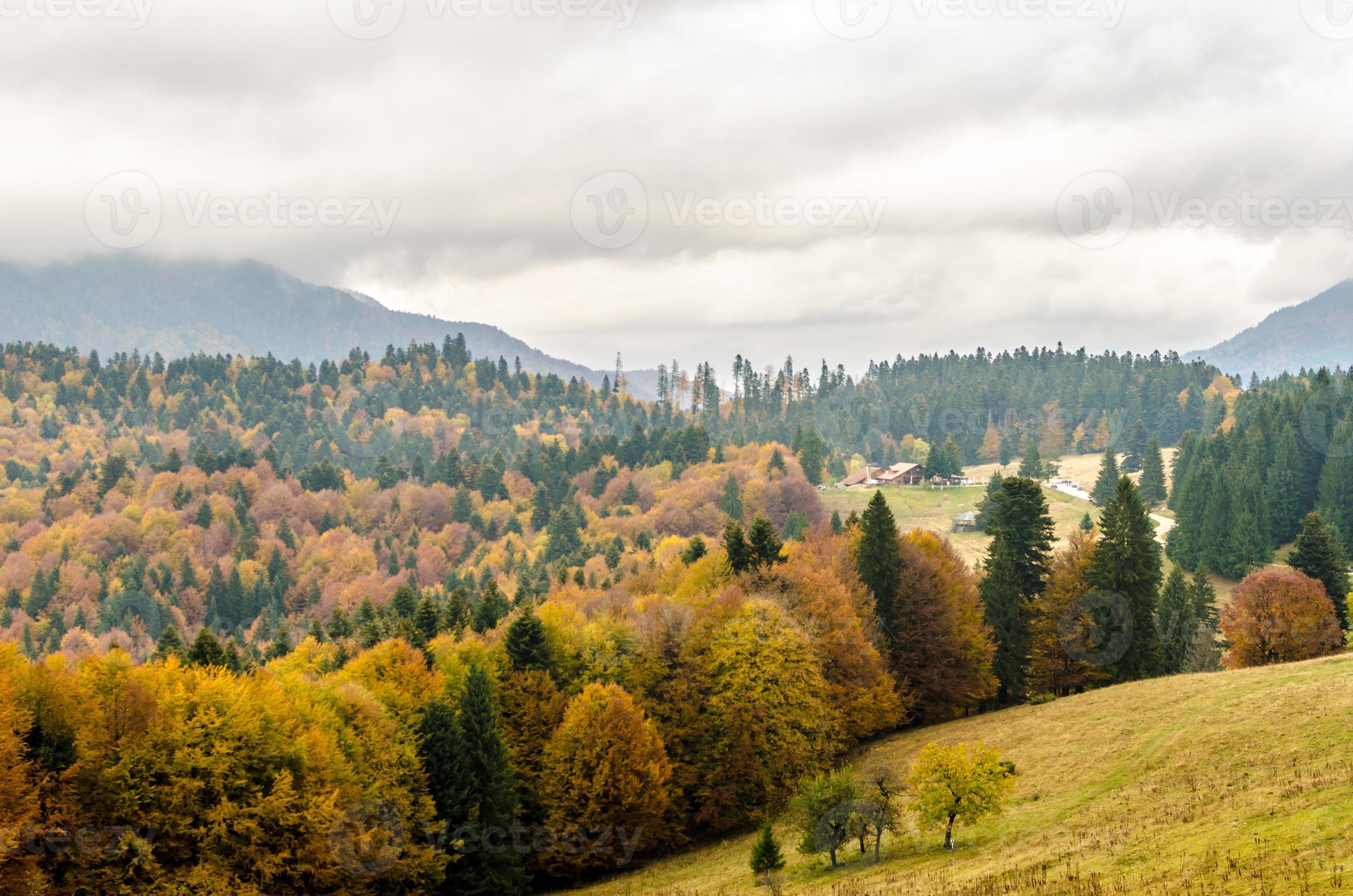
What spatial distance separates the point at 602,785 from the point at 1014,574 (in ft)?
111

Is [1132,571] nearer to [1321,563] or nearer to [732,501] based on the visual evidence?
[1321,563]

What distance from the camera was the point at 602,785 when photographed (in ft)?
160

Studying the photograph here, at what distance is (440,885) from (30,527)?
178 m

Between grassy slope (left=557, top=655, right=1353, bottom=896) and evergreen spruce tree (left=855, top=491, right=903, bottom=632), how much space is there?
14.6 m

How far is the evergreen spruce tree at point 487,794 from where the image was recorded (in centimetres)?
4531

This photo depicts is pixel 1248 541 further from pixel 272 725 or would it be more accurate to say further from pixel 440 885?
pixel 272 725

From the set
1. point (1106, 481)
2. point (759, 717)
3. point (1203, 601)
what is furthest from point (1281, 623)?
point (1106, 481)

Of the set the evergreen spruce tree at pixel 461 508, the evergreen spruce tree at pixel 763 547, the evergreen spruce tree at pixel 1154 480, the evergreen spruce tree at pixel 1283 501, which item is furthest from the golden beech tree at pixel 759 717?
the evergreen spruce tree at pixel 461 508

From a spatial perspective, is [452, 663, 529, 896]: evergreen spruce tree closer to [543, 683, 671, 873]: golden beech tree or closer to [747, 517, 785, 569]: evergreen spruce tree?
[543, 683, 671, 873]: golden beech tree

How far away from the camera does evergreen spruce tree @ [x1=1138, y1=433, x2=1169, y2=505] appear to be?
518 feet

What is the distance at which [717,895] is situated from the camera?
3625 centimetres


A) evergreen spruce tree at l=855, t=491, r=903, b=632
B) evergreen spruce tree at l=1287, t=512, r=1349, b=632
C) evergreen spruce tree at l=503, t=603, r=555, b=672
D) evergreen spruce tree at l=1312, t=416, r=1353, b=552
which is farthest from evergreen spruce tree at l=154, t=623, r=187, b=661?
evergreen spruce tree at l=1312, t=416, r=1353, b=552

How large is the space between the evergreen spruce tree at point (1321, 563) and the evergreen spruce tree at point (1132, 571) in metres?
13.7

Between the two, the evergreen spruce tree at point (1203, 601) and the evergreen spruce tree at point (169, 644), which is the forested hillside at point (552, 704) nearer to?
the evergreen spruce tree at point (1203, 601)
